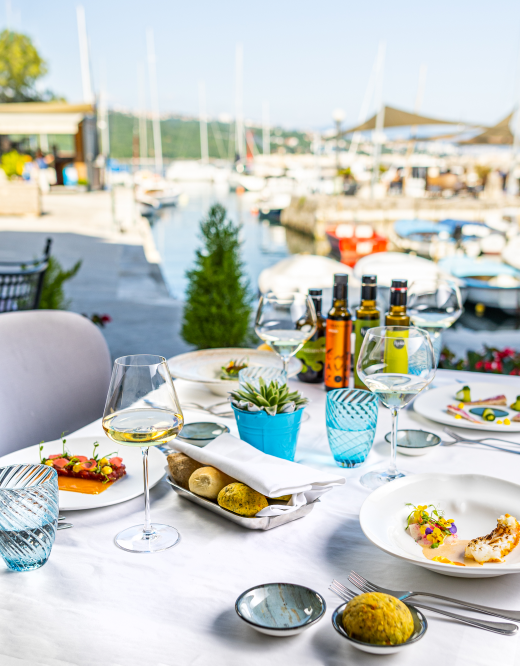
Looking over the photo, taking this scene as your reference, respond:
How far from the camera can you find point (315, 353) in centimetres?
179

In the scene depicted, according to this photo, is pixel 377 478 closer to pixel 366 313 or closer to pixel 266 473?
pixel 266 473

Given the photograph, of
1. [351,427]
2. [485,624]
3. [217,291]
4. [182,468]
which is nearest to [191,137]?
[217,291]

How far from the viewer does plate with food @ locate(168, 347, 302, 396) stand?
1661 mm

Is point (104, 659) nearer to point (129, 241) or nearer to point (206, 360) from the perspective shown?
point (206, 360)

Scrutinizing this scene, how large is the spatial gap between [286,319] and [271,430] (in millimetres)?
513

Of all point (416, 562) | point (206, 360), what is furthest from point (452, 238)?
point (416, 562)

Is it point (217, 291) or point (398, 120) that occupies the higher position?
point (398, 120)

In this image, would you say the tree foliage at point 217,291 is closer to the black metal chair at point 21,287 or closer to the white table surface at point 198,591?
the black metal chair at point 21,287

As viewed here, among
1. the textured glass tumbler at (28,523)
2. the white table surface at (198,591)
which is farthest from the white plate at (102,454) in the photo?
the textured glass tumbler at (28,523)

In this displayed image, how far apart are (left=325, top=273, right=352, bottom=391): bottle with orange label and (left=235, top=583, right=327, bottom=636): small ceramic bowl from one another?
890 mm

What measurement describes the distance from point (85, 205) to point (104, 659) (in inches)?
610

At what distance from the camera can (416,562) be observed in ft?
2.69

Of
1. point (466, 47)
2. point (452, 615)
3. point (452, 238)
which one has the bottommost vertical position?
point (452, 238)

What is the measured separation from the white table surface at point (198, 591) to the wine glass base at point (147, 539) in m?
0.01
